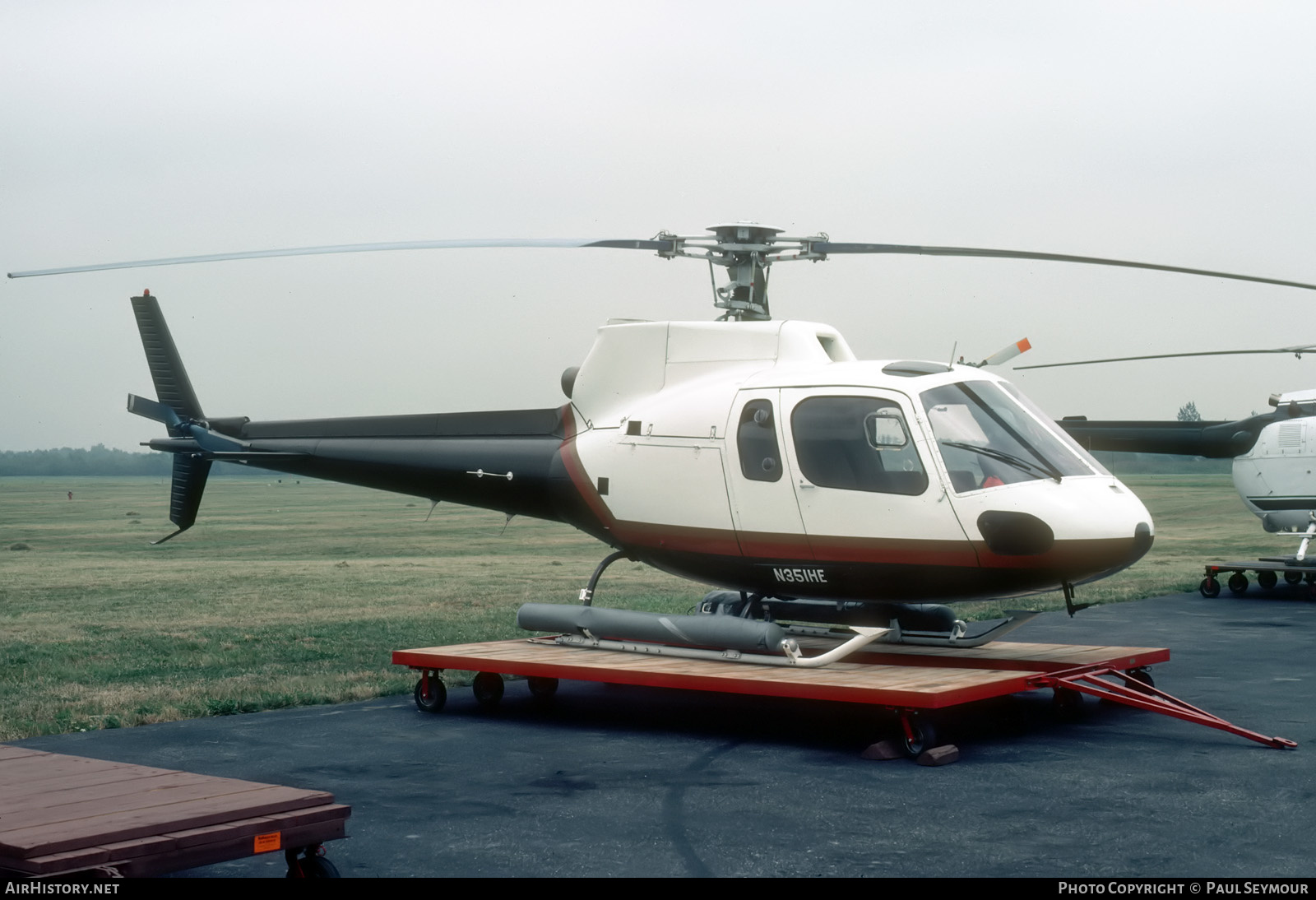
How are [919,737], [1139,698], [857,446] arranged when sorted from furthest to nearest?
[857,446] < [1139,698] < [919,737]

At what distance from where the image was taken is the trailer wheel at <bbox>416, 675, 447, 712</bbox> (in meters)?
10.3

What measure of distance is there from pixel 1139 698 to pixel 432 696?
5.08 metres

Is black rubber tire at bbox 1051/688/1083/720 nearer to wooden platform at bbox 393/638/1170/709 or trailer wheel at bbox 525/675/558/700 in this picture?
wooden platform at bbox 393/638/1170/709

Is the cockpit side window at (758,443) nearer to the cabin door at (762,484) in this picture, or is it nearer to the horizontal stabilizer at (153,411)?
the cabin door at (762,484)

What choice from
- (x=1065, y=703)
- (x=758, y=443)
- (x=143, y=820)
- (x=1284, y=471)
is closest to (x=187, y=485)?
(x=758, y=443)

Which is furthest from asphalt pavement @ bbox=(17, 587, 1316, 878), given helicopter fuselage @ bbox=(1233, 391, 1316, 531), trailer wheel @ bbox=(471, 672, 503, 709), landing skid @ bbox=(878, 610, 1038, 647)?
helicopter fuselage @ bbox=(1233, 391, 1316, 531)

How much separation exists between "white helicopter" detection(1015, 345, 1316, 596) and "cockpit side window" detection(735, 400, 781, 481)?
11304 millimetres

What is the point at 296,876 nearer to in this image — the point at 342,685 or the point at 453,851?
the point at 453,851

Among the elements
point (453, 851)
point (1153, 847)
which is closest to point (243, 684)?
point (453, 851)

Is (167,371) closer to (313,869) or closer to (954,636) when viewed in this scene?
(954,636)

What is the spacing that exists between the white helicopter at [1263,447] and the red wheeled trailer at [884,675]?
401 inches

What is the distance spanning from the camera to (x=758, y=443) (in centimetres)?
991
